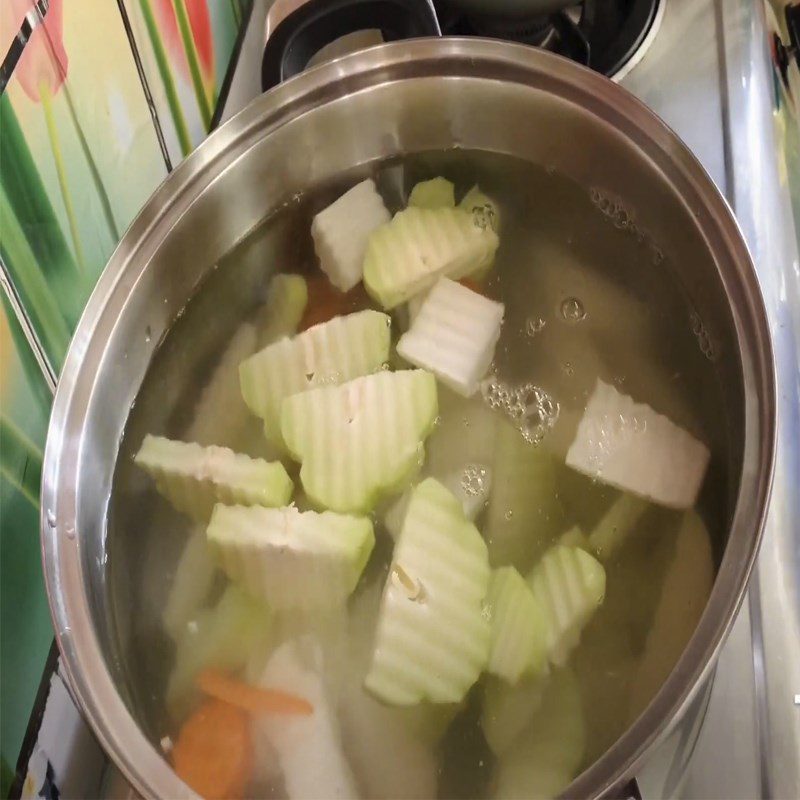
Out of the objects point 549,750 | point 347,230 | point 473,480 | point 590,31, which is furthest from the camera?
point 590,31

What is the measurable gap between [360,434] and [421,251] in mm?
172

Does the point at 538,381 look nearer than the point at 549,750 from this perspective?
No

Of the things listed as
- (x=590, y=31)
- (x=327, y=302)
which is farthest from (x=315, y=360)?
(x=590, y=31)

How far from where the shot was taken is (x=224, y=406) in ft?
2.11

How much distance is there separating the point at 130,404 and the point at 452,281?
0.86 ft

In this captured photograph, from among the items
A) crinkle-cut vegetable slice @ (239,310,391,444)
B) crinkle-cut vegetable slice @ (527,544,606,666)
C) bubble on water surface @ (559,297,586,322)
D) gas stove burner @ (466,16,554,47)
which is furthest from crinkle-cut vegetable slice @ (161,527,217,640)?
gas stove burner @ (466,16,554,47)

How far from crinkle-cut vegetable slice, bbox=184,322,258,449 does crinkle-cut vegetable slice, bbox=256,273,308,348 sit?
0.05ft

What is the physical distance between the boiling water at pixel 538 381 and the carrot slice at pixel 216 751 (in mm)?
16

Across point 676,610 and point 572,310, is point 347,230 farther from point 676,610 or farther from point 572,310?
point 676,610

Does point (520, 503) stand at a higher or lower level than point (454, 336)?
lower

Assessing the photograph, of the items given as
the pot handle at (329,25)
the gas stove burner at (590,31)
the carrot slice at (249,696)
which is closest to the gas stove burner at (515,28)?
the gas stove burner at (590,31)

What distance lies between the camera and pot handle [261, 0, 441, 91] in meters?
0.66

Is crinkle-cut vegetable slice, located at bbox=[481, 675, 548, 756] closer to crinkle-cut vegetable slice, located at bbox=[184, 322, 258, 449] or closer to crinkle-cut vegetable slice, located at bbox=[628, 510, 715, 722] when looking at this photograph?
crinkle-cut vegetable slice, located at bbox=[628, 510, 715, 722]

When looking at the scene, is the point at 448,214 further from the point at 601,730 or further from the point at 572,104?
the point at 601,730
